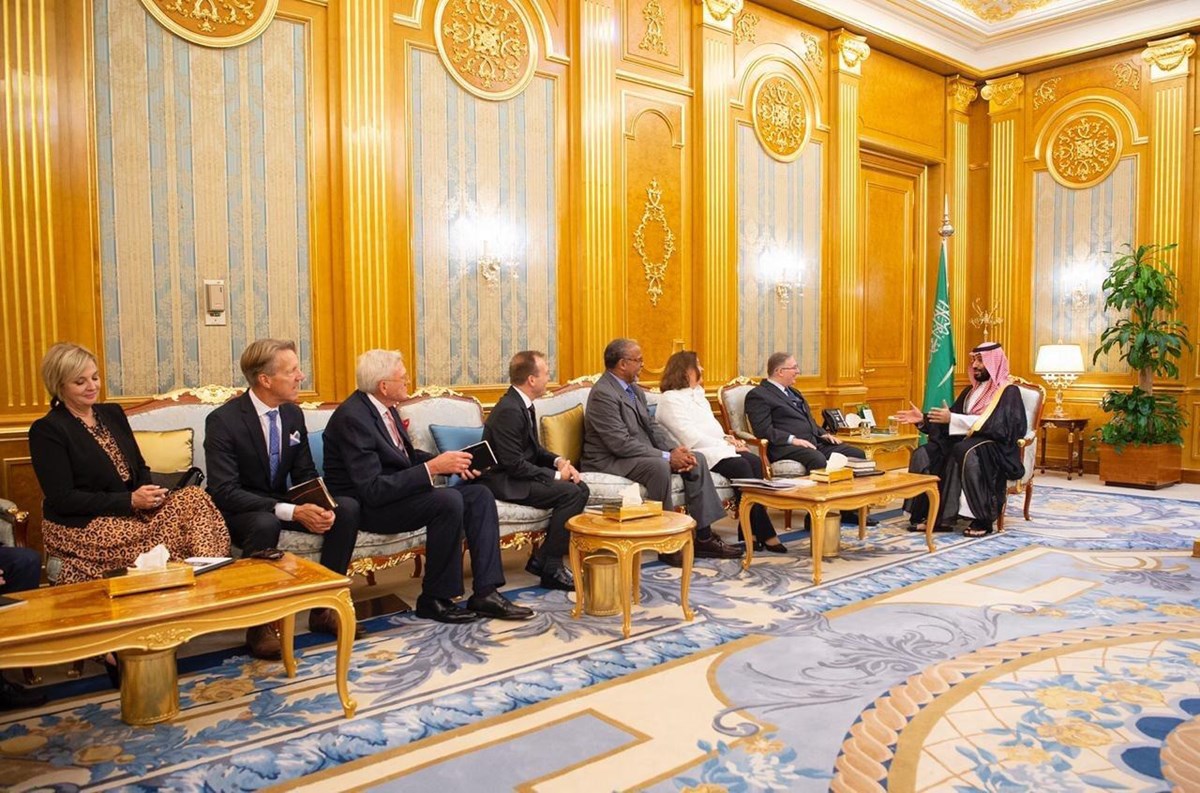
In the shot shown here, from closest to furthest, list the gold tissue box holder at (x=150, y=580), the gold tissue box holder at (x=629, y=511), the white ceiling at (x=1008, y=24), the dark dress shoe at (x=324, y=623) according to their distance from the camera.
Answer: the gold tissue box holder at (x=150, y=580) → the dark dress shoe at (x=324, y=623) → the gold tissue box holder at (x=629, y=511) → the white ceiling at (x=1008, y=24)

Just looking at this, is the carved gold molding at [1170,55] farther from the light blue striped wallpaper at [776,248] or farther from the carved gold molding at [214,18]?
the carved gold molding at [214,18]

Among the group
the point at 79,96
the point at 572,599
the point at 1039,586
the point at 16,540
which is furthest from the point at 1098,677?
the point at 79,96

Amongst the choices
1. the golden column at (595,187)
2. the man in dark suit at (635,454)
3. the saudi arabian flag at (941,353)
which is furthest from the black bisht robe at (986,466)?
the golden column at (595,187)

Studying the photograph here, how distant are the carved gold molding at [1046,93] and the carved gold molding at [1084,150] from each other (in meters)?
0.31

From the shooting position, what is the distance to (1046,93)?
8.98 m

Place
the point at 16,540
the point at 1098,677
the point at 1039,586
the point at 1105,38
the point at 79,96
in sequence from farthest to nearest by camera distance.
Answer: the point at 1105,38 < the point at 1039,586 < the point at 79,96 < the point at 16,540 < the point at 1098,677

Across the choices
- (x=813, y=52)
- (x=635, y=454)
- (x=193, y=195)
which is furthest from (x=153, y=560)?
(x=813, y=52)

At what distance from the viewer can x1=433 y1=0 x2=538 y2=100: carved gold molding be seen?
546 centimetres

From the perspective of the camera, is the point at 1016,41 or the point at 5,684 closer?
the point at 5,684

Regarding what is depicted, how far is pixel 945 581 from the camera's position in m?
4.57

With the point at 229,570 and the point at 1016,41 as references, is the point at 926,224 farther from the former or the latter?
the point at 229,570

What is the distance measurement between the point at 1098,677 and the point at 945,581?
1.40 metres

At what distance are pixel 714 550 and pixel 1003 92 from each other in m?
6.77

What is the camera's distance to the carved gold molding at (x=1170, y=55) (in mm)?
7973
